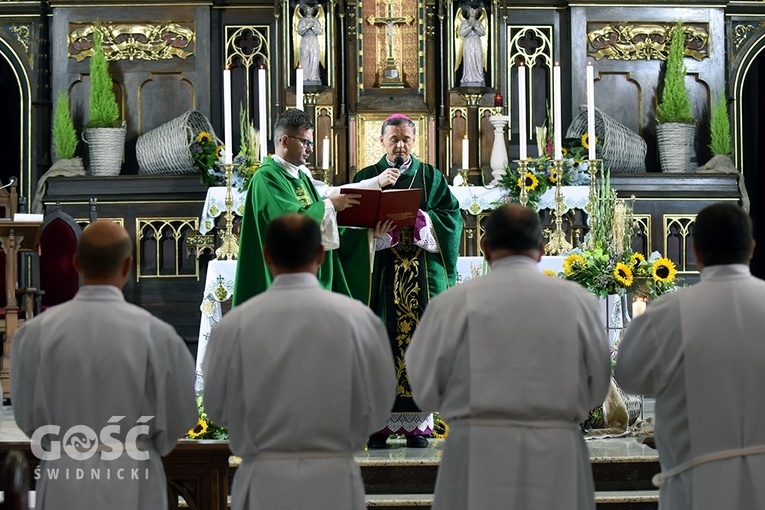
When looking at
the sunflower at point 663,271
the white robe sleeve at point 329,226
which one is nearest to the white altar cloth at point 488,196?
the sunflower at point 663,271

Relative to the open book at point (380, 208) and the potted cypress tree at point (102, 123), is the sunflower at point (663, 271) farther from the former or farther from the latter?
the potted cypress tree at point (102, 123)

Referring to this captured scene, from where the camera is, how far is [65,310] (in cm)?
346

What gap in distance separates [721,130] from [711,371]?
645 cm

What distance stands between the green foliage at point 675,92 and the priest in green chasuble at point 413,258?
394cm

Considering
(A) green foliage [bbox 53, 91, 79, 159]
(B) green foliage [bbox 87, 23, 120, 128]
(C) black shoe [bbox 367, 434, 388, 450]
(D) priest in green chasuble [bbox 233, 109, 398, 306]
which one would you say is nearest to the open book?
(D) priest in green chasuble [bbox 233, 109, 398, 306]

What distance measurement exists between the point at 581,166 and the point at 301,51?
2299 mm

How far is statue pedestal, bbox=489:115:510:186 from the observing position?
28.8ft

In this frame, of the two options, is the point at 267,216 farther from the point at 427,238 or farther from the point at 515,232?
the point at 515,232

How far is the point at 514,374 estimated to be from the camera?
3.45 m

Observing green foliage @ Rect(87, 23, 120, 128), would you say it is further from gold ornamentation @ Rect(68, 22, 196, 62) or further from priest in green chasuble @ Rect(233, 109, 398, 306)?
priest in green chasuble @ Rect(233, 109, 398, 306)

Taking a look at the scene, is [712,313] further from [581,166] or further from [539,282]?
[581,166]

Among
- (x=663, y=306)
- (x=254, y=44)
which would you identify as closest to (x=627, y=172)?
(x=254, y=44)

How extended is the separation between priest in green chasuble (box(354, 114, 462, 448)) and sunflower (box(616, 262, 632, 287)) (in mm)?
919

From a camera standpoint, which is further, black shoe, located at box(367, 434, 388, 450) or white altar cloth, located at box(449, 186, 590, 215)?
white altar cloth, located at box(449, 186, 590, 215)
